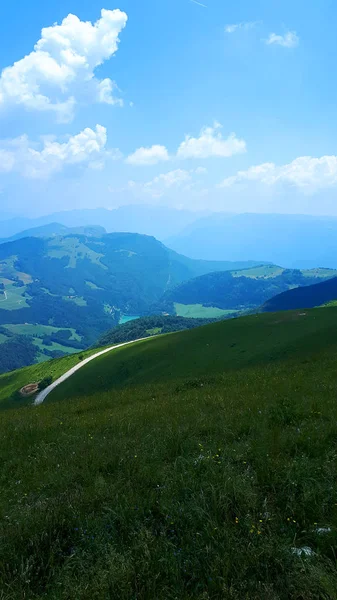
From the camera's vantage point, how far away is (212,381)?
20312 mm

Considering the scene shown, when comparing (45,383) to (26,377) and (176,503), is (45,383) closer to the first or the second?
(26,377)

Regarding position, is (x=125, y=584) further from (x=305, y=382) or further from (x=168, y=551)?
(x=305, y=382)

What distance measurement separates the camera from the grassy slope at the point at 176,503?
4.37 meters

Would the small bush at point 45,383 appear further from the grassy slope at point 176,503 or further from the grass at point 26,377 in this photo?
the grassy slope at point 176,503

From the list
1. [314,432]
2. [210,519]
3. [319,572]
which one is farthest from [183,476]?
[314,432]

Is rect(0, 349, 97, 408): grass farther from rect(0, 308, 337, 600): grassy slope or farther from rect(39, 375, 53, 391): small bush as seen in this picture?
rect(0, 308, 337, 600): grassy slope

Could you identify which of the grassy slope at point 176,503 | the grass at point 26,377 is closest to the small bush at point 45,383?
the grass at point 26,377

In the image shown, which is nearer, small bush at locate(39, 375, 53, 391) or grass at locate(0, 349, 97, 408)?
small bush at locate(39, 375, 53, 391)

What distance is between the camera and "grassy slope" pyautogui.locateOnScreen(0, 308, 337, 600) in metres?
4.37

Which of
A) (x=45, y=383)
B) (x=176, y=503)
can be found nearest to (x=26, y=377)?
(x=45, y=383)

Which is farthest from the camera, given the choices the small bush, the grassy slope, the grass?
the grass

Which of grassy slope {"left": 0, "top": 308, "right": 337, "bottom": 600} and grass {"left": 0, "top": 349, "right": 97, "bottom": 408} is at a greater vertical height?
grassy slope {"left": 0, "top": 308, "right": 337, "bottom": 600}

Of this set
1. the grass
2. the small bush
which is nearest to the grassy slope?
the small bush

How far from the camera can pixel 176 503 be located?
19.1 feet
